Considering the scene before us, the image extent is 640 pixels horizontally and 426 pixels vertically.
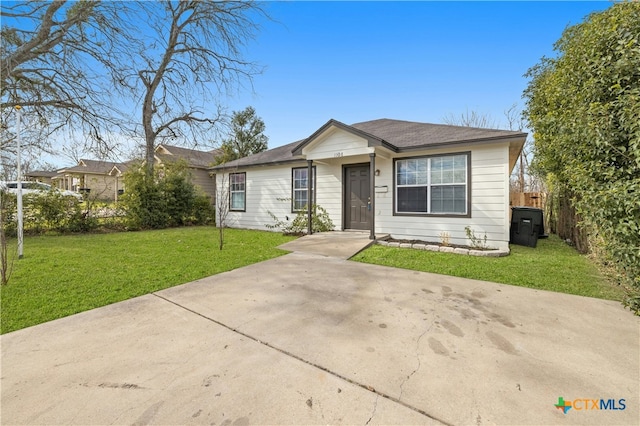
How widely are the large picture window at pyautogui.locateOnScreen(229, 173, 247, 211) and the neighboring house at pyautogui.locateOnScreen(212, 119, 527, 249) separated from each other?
1.01 m

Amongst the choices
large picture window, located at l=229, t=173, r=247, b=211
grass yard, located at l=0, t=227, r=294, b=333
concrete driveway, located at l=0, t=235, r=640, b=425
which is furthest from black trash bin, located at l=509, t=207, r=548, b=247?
large picture window, located at l=229, t=173, r=247, b=211

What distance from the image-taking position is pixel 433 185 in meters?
7.34

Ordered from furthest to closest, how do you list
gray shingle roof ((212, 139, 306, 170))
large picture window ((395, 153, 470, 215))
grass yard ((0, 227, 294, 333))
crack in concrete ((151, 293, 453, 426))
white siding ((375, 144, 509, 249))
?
1. gray shingle roof ((212, 139, 306, 170))
2. large picture window ((395, 153, 470, 215))
3. white siding ((375, 144, 509, 249))
4. grass yard ((0, 227, 294, 333))
5. crack in concrete ((151, 293, 453, 426))

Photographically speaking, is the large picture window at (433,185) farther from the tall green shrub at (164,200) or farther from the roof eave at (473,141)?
the tall green shrub at (164,200)

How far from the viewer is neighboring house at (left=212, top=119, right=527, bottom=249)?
660cm

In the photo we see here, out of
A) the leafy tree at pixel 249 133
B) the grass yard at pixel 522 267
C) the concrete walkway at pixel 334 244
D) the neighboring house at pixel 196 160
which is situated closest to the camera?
the grass yard at pixel 522 267

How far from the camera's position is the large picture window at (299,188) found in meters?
9.60

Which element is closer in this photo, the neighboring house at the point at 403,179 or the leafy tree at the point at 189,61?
the neighboring house at the point at 403,179

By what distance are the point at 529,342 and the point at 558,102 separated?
6927 mm

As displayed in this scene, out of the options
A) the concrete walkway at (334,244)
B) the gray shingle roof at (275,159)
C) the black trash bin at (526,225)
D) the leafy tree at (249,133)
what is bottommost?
the concrete walkway at (334,244)

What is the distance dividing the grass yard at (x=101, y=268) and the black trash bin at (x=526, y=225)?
6.64 m

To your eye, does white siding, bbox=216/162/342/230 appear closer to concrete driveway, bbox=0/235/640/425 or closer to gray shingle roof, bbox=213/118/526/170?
gray shingle roof, bbox=213/118/526/170

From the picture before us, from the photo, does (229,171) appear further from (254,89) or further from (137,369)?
(137,369)

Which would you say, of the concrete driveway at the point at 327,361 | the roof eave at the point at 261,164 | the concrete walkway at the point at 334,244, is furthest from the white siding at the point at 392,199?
the concrete driveway at the point at 327,361
